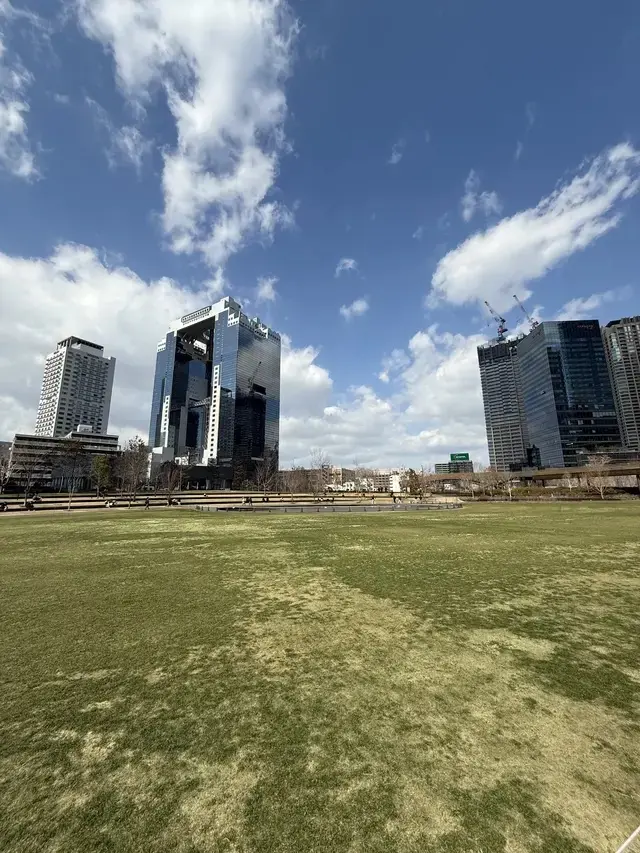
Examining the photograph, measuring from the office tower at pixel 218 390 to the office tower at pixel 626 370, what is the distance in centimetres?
14635

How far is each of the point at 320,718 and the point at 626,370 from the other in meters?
212

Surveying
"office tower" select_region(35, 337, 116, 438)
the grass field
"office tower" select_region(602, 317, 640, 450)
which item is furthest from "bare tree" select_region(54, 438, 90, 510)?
"office tower" select_region(602, 317, 640, 450)

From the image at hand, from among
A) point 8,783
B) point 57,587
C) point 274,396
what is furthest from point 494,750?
point 274,396

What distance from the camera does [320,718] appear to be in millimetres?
3547

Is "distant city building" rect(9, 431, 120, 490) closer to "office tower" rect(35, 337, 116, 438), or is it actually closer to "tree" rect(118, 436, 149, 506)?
"tree" rect(118, 436, 149, 506)

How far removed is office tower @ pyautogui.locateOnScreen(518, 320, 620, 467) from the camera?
13650 centimetres

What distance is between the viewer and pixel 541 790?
2.69 meters

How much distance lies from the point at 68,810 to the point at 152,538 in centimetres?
1448

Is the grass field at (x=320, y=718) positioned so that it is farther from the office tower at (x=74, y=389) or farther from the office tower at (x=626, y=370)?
the office tower at (x=74, y=389)

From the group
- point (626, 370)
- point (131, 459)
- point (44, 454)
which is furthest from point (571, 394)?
point (44, 454)

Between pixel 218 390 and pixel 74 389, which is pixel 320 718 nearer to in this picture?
pixel 218 390

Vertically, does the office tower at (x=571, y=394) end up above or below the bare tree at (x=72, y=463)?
above

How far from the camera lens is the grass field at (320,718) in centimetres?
239

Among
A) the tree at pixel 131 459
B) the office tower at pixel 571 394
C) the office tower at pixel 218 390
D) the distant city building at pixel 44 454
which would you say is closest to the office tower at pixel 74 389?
the office tower at pixel 218 390
